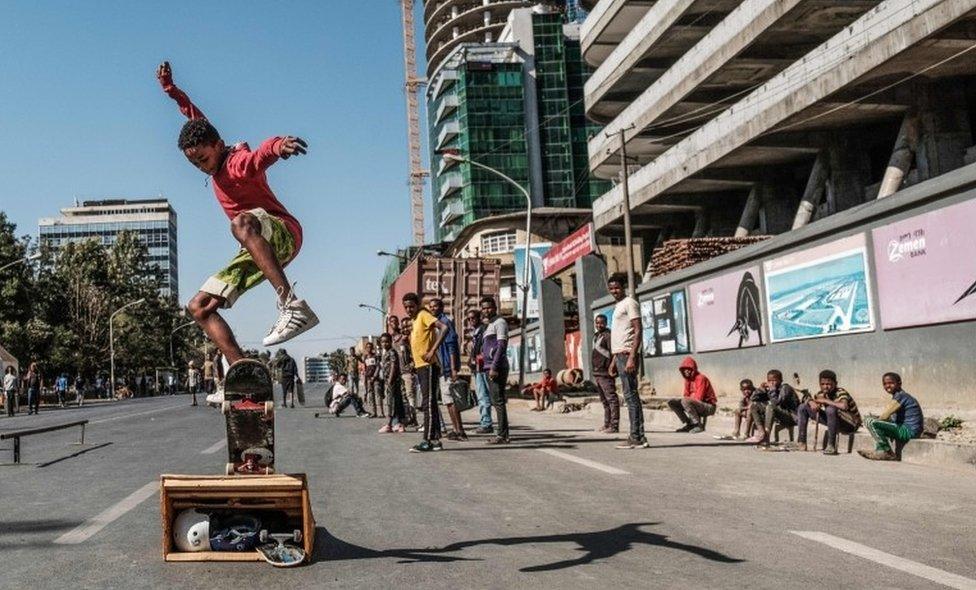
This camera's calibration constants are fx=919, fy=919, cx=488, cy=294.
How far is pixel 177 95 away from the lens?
4.76 meters

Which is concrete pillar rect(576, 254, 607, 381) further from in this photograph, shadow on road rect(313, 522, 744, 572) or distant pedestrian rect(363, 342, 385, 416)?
shadow on road rect(313, 522, 744, 572)

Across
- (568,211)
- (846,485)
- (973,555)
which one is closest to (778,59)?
(846,485)

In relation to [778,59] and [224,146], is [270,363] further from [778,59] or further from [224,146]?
[778,59]

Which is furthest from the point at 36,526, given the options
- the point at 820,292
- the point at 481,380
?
the point at 820,292

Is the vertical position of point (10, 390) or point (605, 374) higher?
point (10, 390)

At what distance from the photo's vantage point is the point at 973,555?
4699 millimetres

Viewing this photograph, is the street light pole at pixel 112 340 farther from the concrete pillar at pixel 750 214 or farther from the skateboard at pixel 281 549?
the skateboard at pixel 281 549

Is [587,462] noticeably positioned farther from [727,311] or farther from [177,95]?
[727,311]

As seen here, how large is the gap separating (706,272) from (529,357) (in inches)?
799

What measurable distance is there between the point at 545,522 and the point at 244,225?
255cm

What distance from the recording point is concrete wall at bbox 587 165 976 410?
13.0 meters

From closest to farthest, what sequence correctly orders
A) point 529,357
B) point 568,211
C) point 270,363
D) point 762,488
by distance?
1. point 270,363
2. point 762,488
3. point 529,357
4. point 568,211

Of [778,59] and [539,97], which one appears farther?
[539,97]

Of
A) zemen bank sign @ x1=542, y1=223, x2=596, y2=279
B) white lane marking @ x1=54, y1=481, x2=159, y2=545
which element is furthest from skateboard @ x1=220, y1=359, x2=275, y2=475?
zemen bank sign @ x1=542, y1=223, x2=596, y2=279
